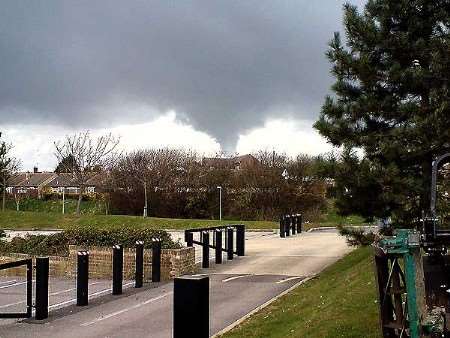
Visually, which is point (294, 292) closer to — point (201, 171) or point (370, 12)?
point (370, 12)

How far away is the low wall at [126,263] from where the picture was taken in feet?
43.0

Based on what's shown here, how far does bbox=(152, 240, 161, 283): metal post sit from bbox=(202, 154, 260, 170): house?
29638 millimetres

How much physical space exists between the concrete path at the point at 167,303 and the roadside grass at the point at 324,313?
0.55 metres

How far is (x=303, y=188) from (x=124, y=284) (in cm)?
2825

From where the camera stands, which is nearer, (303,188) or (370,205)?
(370,205)

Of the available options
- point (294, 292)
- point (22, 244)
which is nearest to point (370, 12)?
point (294, 292)

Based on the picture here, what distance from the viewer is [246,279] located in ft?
42.7

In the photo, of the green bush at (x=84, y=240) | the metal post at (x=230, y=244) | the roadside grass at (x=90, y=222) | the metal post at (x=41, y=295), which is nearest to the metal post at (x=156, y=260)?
the green bush at (x=84, y=240)

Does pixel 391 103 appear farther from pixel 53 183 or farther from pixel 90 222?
pixel 53 183

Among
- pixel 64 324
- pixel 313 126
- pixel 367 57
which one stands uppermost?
pixel 367 57

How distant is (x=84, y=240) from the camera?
46.1 ft

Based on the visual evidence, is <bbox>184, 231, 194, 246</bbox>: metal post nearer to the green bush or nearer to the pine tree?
the green bush

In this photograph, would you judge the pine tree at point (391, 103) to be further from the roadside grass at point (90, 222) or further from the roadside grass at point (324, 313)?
the roadside grass at point (90, 222)

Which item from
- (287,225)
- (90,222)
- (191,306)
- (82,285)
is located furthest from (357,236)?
(90,222)
